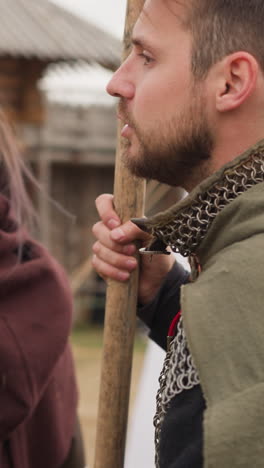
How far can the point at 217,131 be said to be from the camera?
1449 millimetres

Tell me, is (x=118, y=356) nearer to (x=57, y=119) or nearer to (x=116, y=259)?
(x=116, y=259)

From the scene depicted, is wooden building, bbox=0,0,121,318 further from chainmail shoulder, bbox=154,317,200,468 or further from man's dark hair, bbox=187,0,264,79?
chainmail shoulder, bbox=154,317,200,468

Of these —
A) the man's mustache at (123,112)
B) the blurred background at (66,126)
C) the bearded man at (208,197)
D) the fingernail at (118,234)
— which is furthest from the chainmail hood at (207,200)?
the blurred background at (66,126)

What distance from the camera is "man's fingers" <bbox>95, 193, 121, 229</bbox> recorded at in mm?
1831

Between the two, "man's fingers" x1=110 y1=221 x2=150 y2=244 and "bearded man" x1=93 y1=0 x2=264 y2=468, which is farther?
"man's fingers" x1=110 y1=221 x2=150 y2=244

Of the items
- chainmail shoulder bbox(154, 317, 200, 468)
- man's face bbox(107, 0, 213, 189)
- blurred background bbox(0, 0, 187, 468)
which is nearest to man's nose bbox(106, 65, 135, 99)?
man's face bbox(107, 0, 213, 189)

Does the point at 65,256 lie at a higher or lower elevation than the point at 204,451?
lower

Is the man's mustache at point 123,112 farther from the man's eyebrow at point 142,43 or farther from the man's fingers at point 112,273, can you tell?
the man's fingers at point 112,273

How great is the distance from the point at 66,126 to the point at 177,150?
14054mm

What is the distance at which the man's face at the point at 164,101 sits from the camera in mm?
1451

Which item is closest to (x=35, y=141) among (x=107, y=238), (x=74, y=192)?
(x=74, y=192)

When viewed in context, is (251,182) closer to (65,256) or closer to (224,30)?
(224,30)

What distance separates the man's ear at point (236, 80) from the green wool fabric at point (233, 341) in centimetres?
21

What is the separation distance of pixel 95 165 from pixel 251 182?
46.3 feet
